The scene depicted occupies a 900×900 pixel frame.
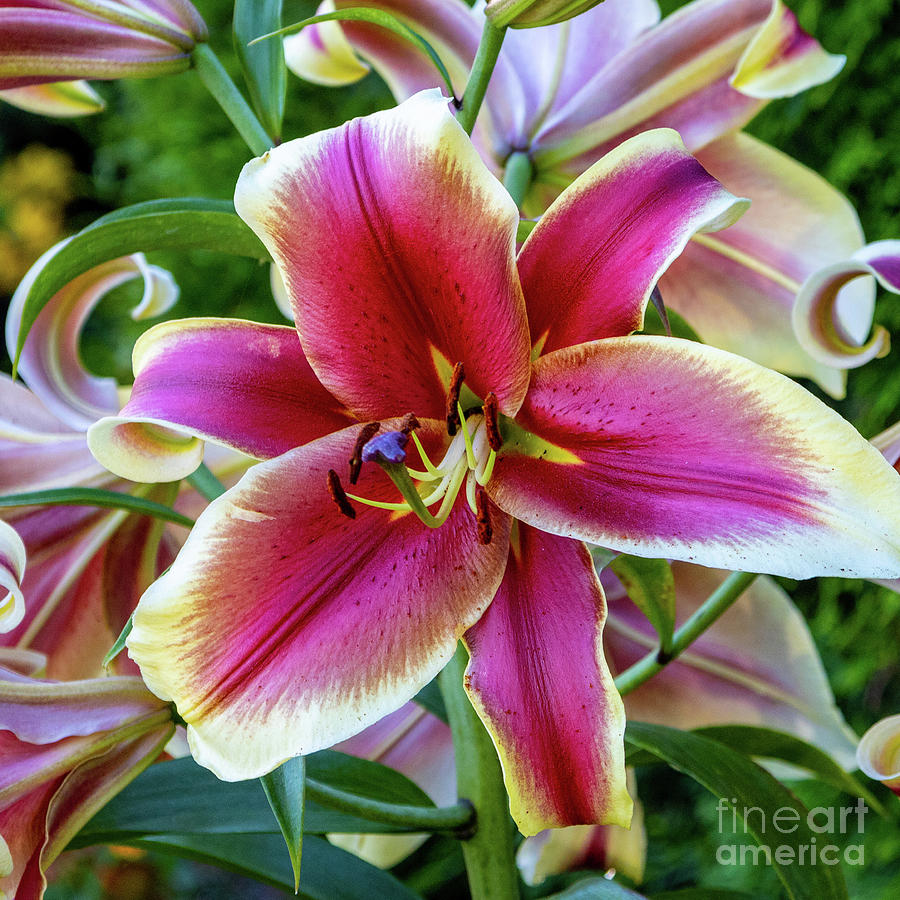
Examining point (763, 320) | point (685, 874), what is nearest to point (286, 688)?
point (763, 320)

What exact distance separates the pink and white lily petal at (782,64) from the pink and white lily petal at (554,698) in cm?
26

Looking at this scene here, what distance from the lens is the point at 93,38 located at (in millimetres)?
406

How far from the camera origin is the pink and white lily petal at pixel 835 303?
1.16 ft

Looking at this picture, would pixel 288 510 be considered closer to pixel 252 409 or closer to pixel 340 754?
pixel 252 409

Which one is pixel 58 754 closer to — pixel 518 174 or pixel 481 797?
pixel 481 797

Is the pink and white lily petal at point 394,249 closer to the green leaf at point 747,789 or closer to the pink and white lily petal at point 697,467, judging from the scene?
the pink and white lily petal at point 697,467

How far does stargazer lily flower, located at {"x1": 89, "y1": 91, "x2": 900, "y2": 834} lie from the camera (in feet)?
0.89

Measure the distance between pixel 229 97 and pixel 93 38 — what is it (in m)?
0.06

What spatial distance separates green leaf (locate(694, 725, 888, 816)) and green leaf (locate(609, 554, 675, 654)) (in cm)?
8

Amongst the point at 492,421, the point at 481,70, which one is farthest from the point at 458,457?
the point at 481,70

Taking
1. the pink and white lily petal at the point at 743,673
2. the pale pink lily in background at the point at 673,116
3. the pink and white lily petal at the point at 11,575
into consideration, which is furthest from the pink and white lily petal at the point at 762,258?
the pink and white lily petal at the point at 11,575

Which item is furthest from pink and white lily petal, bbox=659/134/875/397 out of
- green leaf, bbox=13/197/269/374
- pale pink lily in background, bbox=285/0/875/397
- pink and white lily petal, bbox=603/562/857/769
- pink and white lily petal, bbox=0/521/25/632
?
pink and white lily petal, bbox=0/521/25/632

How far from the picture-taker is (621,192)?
0.30m

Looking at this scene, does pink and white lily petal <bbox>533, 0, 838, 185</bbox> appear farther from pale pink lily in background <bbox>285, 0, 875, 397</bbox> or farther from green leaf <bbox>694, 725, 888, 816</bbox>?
green leaf <bbox>694, 725, 888, 816</bbox>
